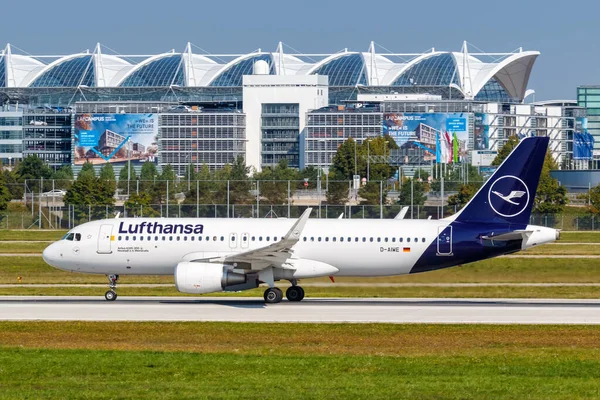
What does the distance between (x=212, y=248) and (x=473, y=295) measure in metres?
12.0

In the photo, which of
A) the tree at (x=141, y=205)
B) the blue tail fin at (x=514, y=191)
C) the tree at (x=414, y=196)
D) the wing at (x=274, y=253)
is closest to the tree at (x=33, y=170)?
the tree at (x=141, y=205)

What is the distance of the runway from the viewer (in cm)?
3972

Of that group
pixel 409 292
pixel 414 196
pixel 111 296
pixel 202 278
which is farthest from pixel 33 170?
pixel 202 278

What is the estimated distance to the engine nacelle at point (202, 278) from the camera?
1714 inches

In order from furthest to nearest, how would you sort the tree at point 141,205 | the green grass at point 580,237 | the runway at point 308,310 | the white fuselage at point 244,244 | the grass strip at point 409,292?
1. the tree at point 141,205
2. the green grass at point 580,237
3. the grass strip at point 409,292
4. the white fuselage at point 244,244
5. the runway at point 308,310

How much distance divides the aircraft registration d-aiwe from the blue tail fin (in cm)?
4

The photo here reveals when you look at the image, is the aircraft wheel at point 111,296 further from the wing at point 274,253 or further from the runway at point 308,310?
the wing at point 274,253

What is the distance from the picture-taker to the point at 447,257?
153 feet

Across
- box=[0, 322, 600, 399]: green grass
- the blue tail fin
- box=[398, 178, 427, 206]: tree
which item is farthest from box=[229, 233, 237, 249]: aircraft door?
box=[398, 178, 427, 206]: tree

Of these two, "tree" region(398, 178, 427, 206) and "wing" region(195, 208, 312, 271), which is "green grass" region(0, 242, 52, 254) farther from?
"tree" region(398, 178, 427, 206)

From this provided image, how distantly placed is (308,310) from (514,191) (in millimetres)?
10423

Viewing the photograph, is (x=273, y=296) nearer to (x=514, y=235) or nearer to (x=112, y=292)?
(x=112, y=292)

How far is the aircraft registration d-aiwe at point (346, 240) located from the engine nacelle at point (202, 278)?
1853mm

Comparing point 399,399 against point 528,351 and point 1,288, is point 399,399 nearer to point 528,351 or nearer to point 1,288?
point 528,351
